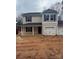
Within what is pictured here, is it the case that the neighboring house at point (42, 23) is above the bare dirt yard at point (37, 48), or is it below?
above

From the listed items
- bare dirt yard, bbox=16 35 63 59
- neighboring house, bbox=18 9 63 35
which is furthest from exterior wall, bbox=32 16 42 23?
bare dirt yard, bbox=16 35 63 59

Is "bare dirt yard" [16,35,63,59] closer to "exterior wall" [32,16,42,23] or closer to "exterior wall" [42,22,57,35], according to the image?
"exterior wall" [42,22,57,35]

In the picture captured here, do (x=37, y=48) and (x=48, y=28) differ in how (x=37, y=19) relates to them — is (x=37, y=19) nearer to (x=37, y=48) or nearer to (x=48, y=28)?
(x=48, y=28)

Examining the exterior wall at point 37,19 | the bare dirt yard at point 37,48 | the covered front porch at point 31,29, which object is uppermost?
the exterior wall at point 37,19

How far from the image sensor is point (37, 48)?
191 cm

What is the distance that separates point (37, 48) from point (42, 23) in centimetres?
28

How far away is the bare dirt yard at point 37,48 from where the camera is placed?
1.91m

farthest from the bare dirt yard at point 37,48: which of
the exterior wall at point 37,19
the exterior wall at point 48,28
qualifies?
the exterior wall at point 37,19

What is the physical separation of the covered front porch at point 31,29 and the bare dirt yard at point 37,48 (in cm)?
5

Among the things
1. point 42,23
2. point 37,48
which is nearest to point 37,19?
point 42,23

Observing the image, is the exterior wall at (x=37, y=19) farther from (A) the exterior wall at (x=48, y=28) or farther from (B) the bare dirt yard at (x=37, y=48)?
(B) the bare dirt yard at (x=37, y=48)
